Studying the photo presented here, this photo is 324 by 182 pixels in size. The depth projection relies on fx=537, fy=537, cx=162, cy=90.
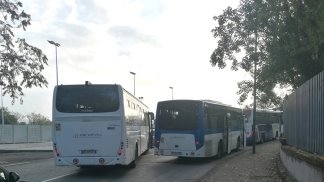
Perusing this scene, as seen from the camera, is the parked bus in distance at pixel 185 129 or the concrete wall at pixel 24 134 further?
the concrete wall at pixel 24 134

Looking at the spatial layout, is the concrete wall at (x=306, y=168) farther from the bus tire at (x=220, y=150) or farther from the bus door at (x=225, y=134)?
the bus door at (x=225, y=134)

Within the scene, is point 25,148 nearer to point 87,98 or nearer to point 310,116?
point 87,98

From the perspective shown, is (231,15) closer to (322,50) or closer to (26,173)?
(322,50)

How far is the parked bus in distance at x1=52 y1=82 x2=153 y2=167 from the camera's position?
18.5 m

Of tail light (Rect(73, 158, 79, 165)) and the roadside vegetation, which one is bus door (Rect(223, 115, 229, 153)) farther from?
the roadside vegetation

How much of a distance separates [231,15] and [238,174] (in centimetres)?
1279

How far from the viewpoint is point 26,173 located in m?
19.5

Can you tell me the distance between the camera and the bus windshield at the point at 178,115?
997 inches

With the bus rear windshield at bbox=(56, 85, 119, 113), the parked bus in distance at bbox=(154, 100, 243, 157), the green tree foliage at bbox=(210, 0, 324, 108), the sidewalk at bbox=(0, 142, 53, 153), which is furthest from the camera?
the sidewalk at bbox=(0, 142, 53, 153)

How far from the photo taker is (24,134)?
62.9 metres

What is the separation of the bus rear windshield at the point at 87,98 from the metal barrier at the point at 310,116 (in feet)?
20.4

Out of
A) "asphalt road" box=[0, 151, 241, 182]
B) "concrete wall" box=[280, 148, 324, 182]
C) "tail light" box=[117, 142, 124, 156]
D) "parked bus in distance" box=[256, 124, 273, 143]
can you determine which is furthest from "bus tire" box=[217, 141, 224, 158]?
"parked bus in distance" box=[256, 124, 273, 143]

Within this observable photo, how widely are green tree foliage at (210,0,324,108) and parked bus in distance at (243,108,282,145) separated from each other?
11697 millimetres

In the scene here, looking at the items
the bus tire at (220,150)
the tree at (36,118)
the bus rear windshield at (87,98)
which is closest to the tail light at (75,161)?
the bus rear windshield at (87,98)
